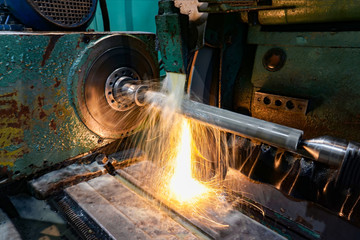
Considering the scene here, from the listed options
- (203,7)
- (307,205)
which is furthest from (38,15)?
(307,205)

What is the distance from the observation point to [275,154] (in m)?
1.88

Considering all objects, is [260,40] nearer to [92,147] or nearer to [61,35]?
[61,35]

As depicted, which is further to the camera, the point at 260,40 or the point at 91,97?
the point at 91,97

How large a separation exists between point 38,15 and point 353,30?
7.47 ft

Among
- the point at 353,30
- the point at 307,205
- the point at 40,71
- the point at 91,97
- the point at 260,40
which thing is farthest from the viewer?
the point at 91,97

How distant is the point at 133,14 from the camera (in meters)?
4.25

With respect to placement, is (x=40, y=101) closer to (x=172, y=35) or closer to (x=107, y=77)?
(x=107, y=77)

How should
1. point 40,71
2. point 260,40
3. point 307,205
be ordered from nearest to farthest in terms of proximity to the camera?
point 307,205 → point 40,71 → point 260,40

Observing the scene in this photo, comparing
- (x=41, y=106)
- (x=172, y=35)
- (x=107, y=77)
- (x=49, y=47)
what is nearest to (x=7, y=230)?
(x=41, y=106)

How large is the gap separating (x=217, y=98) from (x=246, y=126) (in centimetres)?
78

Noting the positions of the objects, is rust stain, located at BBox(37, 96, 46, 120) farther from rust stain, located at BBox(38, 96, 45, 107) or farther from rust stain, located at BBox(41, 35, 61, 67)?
rust stain, located at BBox(41, 35, 61, 67)

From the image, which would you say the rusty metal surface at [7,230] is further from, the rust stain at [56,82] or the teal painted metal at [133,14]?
the teal painted metal at [133,14]

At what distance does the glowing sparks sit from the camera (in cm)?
167

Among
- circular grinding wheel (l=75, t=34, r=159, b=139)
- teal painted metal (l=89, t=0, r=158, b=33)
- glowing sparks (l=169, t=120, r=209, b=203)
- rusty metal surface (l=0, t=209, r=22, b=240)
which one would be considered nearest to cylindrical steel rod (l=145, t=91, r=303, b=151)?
glowing sparks (l=169, t=120, r=209, b=203)
